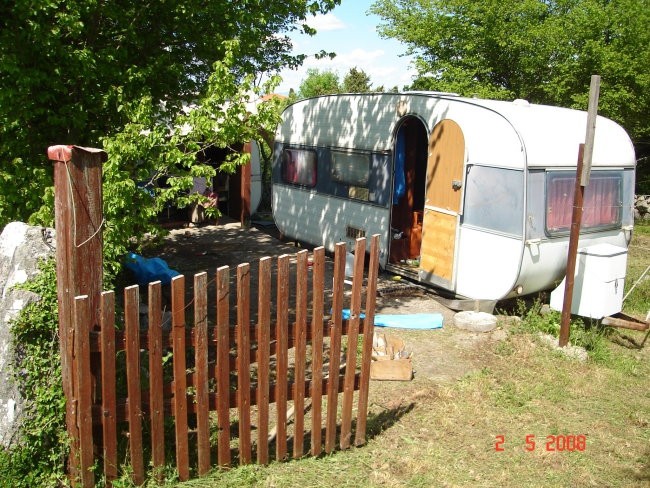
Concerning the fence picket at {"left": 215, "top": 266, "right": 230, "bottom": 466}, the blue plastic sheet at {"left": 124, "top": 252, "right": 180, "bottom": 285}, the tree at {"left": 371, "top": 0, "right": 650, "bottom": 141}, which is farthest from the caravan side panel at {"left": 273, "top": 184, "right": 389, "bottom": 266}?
the tree at {"left": 371, "top": 0, "right": 650, "bottom": 141}

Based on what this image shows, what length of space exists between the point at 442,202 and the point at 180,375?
579 centimetres

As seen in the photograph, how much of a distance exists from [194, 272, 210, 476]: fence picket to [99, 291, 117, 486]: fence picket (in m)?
0.49

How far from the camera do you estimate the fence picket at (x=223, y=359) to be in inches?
143

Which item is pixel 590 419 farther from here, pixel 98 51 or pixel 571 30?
pixel 571 30

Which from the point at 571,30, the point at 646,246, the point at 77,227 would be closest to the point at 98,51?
A: the point at 77,227

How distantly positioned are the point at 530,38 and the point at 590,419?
1454 cm

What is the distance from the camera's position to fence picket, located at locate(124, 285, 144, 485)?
11.0ft

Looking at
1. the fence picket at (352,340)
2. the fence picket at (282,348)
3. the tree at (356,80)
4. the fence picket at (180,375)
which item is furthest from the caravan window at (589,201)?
the tree at (356,80)

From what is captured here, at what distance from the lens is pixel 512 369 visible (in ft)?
21.1

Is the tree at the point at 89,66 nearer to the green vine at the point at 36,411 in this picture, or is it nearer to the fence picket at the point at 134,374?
the green vine at the point at 36,411

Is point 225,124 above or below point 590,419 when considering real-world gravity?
above

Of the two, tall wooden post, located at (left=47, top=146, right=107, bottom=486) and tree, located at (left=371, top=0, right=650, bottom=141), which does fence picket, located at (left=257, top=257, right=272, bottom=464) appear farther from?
tree, located at (left=371, top=0, right=650, bottom=141)

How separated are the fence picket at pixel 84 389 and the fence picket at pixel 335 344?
5.22ft

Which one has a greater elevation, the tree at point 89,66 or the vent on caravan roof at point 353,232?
the tree at point 89,66
